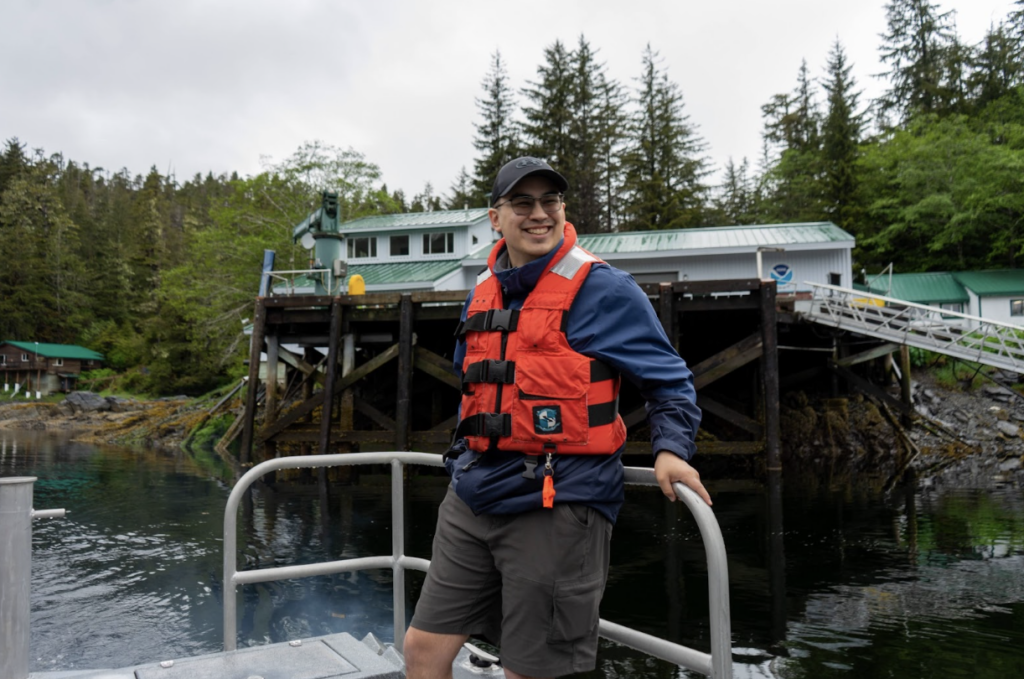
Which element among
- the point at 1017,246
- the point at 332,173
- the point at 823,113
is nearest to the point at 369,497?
the point at 332,173

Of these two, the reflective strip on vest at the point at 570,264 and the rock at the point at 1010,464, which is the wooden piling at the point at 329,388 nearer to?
the reflective strip on vest at the point at 570,264

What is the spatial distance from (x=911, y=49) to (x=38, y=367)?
2486 inches

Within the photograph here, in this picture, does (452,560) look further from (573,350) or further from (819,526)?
(819,526)

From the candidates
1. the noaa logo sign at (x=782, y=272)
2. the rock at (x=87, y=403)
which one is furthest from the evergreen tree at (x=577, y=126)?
the rock at (x=87, y=403)

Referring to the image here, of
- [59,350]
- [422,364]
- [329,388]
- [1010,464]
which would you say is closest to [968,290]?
[1010,464]

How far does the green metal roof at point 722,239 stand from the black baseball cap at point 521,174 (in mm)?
22703

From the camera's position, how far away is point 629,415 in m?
14.2

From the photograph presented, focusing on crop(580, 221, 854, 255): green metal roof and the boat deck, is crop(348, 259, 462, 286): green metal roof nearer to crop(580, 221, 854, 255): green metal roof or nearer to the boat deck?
crop(580, 221, 854, 255): green metal roof

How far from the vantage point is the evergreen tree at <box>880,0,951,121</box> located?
47.2 meters

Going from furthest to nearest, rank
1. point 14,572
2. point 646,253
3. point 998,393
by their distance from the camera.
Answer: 1. point 646,253
2. point 998,393
3. point 14,572

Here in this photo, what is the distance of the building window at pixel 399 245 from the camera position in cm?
3108

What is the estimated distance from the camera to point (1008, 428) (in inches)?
863

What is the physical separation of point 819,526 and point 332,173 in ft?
101

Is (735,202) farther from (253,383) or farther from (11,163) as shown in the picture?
(11,163)
